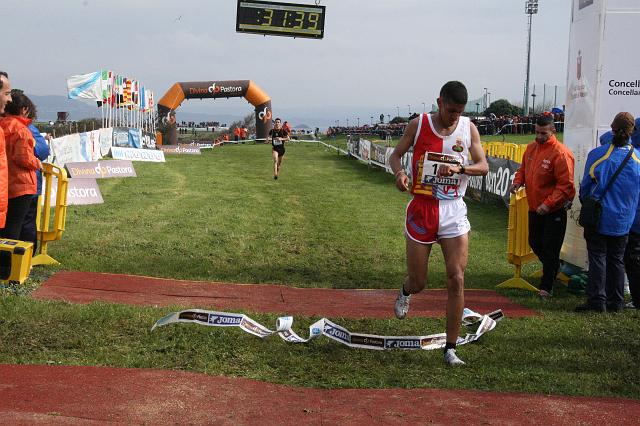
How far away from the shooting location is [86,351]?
235 inches

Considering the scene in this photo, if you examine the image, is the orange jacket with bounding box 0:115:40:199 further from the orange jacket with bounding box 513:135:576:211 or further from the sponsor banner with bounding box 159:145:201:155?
the sponsor banner with bounding box 159:145:201:155

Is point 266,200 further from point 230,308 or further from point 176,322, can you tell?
point 176,322

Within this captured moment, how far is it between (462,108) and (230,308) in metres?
3.38

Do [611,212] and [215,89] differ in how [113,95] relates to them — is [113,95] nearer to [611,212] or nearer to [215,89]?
[215,89]

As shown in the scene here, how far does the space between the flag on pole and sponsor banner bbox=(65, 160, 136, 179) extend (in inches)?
351

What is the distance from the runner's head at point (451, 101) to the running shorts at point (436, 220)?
68cm

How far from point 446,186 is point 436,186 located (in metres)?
0.08

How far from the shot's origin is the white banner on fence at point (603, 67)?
9133 mm

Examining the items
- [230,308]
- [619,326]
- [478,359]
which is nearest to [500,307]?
[619,326]

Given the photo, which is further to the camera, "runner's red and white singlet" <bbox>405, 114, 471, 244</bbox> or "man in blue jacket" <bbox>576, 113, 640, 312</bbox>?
"man in blue jacket" <bbox>576, 113, 640, 312</bbox>

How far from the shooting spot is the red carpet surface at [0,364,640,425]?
457 cm

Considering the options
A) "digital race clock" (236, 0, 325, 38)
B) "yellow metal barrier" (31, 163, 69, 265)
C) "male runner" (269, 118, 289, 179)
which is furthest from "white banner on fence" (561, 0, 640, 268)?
"male runner" (269, 118, 289, 179)

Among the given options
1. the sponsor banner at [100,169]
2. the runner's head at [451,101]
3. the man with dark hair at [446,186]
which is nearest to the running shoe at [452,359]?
the man with dark hair at [446,186]

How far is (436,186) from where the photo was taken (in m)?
6.21
